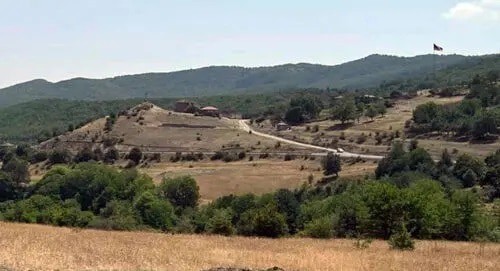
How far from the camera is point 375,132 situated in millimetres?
138875

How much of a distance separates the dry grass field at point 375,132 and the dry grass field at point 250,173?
51.0ft

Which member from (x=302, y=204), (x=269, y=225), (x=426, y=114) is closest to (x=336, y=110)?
(x=426, y=114)

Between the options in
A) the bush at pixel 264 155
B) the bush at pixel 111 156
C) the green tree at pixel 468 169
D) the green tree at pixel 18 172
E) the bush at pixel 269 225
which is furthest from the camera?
the bush at pixel 111 156

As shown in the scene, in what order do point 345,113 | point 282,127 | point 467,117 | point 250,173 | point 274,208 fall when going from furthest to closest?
point 282,127 → point 345,113 → point 467,117 → point 250,173 → point 274,208

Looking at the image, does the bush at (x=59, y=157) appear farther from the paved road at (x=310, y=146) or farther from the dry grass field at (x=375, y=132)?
the dry grass field at (x=375, y=132)

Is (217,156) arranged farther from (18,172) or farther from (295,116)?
(295,116)

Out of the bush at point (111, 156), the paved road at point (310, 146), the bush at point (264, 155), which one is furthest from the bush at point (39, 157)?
the bush at point (264, 155)

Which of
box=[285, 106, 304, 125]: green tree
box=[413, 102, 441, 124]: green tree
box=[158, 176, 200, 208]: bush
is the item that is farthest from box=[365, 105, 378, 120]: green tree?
box=[158, 176, 200, 208]: bush

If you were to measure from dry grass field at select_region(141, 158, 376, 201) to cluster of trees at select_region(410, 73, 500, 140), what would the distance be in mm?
29255

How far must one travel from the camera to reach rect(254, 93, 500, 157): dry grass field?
116981 mm

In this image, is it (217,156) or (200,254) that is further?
(217,156)

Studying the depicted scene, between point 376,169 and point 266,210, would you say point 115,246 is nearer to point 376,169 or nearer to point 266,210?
point 266,210

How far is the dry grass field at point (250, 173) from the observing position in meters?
102

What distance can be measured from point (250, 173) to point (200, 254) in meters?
87.7
